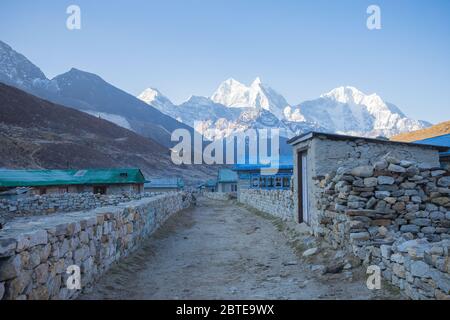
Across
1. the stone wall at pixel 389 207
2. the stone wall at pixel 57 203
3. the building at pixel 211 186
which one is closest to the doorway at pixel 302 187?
the stone wall at pixel 389 207

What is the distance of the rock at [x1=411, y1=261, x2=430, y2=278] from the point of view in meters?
4.71

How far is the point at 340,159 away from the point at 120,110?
13930cm

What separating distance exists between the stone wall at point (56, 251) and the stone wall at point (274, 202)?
8439 mm

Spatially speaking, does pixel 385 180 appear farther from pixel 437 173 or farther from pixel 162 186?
pixel 162 186

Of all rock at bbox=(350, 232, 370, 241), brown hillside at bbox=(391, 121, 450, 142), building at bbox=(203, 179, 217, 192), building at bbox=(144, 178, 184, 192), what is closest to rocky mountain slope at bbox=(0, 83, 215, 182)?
building at bbox=(203, 179, 217, 192)

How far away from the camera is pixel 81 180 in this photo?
99.1ft

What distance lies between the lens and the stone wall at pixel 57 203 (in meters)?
18.5

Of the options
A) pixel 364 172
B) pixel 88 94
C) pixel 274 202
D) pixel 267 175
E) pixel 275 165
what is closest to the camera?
pixel 364 172

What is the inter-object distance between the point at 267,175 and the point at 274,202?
1773cm

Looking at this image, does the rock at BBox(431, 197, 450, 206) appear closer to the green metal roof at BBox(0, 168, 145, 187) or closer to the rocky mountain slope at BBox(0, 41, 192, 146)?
the green metal roof at BBox(0, 168, 145, 187)

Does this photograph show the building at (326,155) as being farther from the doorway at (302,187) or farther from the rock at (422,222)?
the rock at (422,222)

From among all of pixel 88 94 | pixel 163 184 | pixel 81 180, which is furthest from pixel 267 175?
pixel 88 94

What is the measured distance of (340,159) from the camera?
10805 mm
